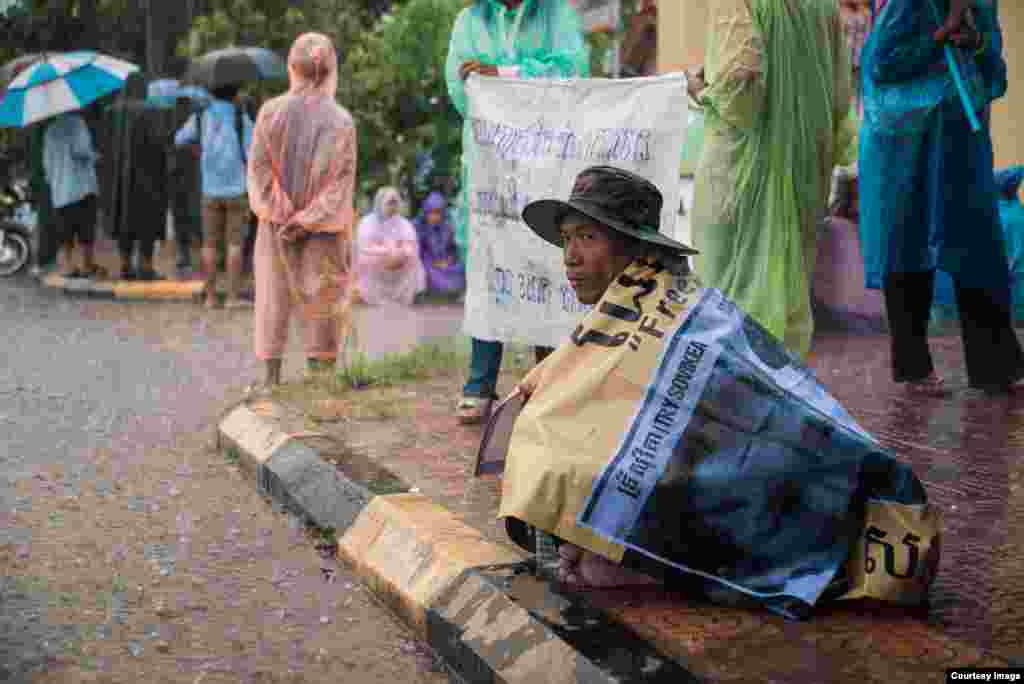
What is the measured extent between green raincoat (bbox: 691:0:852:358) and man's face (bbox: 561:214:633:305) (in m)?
2.02

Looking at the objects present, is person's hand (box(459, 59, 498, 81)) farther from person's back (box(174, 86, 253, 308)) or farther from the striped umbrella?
the striped umbrella

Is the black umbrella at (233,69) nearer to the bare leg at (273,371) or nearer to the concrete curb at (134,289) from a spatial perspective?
the concrete curb at (134,289)

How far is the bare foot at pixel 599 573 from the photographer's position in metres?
3.60

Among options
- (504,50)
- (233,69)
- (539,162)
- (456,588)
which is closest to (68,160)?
(233,69)

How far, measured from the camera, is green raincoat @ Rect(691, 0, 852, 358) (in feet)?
18.2

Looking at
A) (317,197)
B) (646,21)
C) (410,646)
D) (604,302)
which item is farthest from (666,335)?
(646,21)

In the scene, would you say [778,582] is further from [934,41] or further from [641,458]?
[934,41]

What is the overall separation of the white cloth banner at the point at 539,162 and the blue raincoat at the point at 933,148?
1.00 metres

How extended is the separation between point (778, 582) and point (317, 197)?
5.03 m

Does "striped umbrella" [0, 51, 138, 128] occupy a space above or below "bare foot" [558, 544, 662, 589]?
above

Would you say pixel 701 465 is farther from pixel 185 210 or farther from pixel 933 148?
pixel 185 210

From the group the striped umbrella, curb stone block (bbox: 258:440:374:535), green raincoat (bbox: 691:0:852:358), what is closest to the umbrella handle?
green raincoat (bbox: 691:0:852:358)

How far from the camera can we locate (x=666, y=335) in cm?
346

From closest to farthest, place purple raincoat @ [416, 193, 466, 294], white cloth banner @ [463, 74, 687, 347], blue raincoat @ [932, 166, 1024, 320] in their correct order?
white cloth banner @ [463, 74, 687, 347]
blue raincoat @ [932, 166, 1024, 320]
purple raincoat @ [416, 193, 466, 294]
